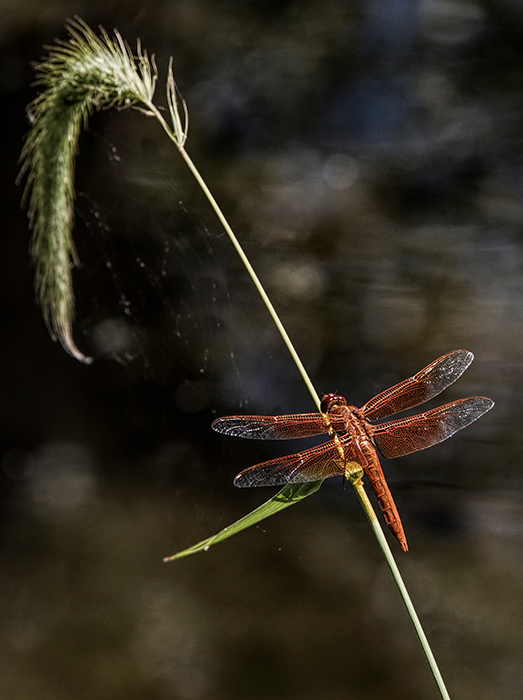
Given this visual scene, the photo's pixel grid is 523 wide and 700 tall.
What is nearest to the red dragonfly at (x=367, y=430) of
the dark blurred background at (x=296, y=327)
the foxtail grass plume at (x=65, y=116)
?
the foxtail grass plume at (x=65, y=116)

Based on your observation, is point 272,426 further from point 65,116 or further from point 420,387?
point 65,116

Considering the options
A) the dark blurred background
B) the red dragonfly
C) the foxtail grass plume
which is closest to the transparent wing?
the red dragonfly

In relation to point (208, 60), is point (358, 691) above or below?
below

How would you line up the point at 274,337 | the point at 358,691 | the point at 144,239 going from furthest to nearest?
1. the point at 144,239
2. the point at 274,337
3. the point at 358,691

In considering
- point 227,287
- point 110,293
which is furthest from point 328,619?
point 110,293

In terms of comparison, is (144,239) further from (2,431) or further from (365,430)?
(365,430)

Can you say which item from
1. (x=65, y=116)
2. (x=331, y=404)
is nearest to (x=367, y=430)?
(x=331, y=404)

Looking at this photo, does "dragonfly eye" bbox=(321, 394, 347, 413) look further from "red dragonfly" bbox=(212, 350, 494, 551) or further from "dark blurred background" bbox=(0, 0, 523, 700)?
"dark blurred background" bbox=(0, 0, 523, 700)
